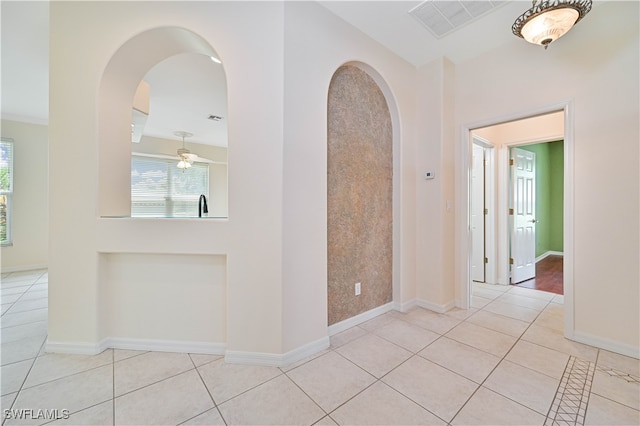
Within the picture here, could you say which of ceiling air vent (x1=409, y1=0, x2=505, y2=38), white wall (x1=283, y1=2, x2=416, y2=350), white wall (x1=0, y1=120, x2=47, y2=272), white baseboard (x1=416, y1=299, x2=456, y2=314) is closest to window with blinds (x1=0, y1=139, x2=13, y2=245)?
white wall (x1=0, y1=120, x2=47, y2=272)

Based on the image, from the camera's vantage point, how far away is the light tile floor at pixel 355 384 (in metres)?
1.36

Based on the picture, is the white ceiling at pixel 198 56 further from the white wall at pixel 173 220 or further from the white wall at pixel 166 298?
the white wall at pixel 166 298

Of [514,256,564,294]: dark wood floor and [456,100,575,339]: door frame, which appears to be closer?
[456,100,575,339]: door frame

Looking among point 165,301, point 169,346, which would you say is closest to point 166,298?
point 165,301

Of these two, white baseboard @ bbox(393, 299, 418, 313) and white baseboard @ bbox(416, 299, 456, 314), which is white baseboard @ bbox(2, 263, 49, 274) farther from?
white baseboard @ bbox(416, 299, 456, 314)

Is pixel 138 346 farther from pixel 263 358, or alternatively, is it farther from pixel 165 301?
pixel 263 358

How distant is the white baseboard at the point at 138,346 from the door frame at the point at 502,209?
2654mm

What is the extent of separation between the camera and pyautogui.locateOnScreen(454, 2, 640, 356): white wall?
1.93 m

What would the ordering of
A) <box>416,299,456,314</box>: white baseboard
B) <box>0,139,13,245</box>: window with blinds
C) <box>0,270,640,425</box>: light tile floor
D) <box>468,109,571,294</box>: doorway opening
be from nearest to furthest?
<box>0,270,640,425</box>: light tile floor → <box>416,299,456,314</box>: white baseboard → <box>468,109,571,294</box>: doorway opening → <box>0,139,13,245</box>: window with blinds

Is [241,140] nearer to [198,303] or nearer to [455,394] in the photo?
[198,303]

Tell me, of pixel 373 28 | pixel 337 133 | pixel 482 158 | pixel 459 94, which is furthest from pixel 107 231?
pixel 482 158

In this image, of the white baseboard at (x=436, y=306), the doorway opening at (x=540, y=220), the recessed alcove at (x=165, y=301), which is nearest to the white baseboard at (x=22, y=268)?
the recessed alcove at (x=165, y=301)

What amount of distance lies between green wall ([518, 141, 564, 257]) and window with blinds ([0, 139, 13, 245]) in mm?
10344

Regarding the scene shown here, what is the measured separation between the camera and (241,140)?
71.9 inches
